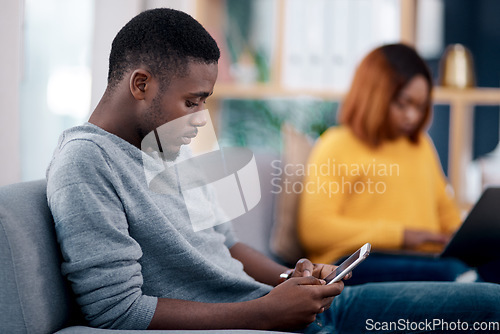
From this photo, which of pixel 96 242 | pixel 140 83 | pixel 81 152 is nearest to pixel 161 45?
pixel 140 83

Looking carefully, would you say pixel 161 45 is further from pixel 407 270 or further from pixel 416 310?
pixel 407 270

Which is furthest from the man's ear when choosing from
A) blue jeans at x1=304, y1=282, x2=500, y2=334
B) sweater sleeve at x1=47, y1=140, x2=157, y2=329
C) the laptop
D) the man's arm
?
the laptop

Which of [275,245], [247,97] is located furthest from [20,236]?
[247,97]

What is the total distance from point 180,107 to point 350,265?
0.34 meters

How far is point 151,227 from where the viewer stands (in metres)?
0.85

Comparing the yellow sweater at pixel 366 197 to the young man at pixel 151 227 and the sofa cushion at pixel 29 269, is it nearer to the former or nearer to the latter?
the young man at pixel 151 227

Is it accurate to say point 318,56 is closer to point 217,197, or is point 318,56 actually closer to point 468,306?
point 217,197

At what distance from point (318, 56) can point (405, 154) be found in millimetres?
660

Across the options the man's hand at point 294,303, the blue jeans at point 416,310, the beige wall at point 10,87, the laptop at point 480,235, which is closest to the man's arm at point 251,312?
the man's hand at point 294,303

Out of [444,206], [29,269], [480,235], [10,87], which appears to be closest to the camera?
[29,269]

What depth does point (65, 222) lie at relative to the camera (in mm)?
779

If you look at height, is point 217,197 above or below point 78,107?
below

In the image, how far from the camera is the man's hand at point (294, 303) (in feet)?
2.71

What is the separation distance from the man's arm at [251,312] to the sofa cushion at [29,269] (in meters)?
0.14
